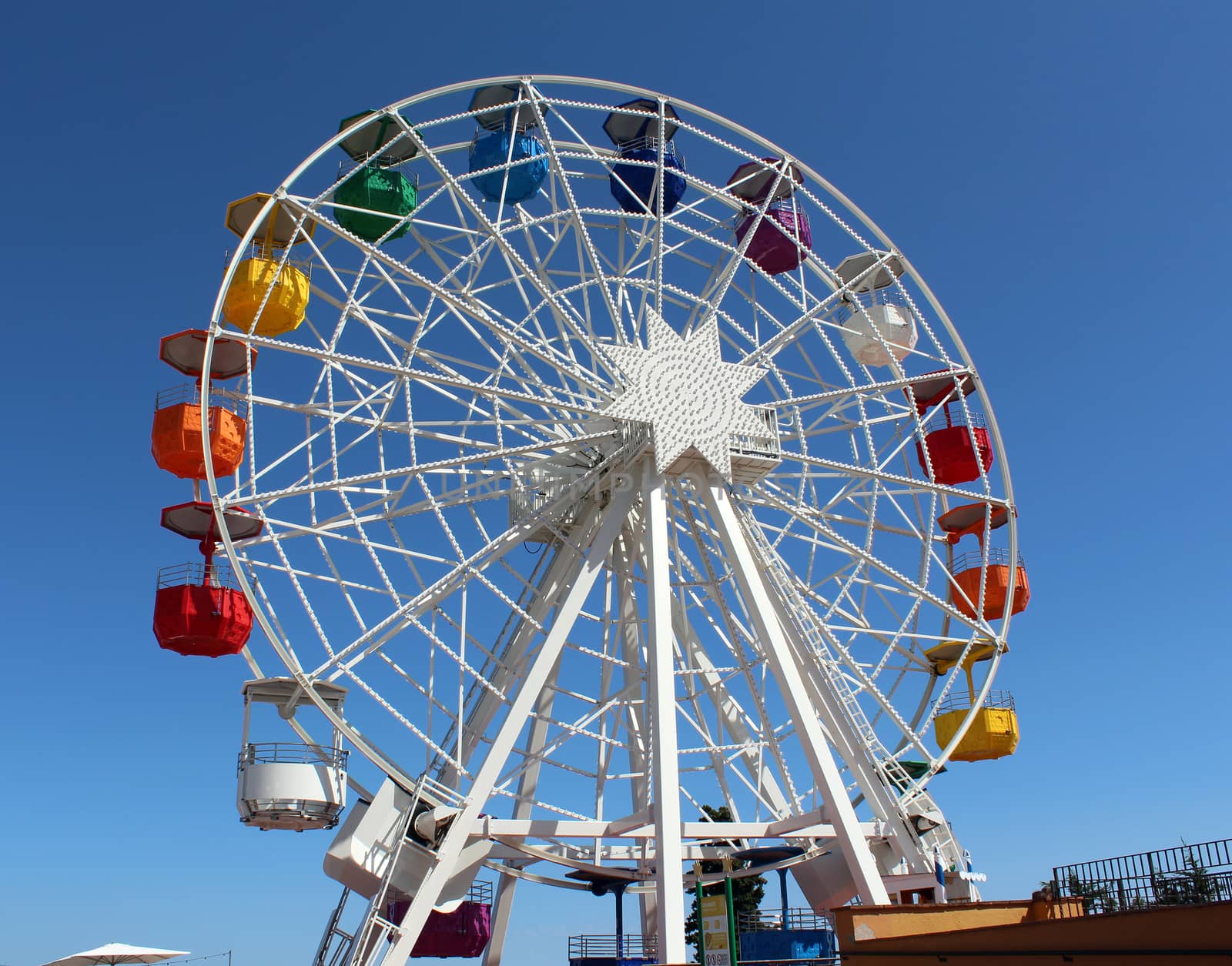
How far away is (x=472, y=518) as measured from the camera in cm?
1684

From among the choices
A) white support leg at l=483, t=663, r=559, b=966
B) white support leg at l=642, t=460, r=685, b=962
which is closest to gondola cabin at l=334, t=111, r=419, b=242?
white support leg at l=642, t=460, r=685, b=962

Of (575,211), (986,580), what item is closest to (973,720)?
(986,580)

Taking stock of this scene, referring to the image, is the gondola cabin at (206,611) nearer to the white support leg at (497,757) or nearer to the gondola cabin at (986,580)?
the white support leg at (497,757)

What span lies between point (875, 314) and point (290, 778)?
12.9 m

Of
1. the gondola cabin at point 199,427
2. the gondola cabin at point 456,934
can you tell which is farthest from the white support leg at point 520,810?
the gondola cabin at point 199,427

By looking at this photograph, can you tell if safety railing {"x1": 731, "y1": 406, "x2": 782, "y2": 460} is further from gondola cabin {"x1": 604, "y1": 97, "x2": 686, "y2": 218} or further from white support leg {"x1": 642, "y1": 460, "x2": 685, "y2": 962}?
gondola cabin {"x1": 604, "y1": 97, "x2": 686, "y2": 218}

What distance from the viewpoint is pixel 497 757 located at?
1417cm

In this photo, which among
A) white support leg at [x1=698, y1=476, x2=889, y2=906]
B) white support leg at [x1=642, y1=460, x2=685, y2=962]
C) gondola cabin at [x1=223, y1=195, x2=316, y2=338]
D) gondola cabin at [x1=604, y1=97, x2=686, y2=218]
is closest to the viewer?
white support leg at [x1=642, y1=460, x2=685, y2=962]

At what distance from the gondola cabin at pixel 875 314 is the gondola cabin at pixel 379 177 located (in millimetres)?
7784

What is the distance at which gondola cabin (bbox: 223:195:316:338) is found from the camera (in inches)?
648

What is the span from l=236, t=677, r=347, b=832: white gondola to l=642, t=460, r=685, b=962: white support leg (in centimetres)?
444

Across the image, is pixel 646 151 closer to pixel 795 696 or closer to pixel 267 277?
pixel 267 277

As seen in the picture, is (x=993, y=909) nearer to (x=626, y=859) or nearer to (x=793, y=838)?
(x=793, y=838)

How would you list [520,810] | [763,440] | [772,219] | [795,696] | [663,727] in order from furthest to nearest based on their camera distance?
[772,219], [520,810], [763,440], [795,696], [663,727]
